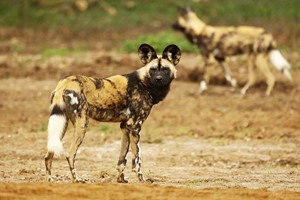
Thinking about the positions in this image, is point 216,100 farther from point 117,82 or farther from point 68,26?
point 68,26

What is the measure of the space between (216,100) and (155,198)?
26.1 feet

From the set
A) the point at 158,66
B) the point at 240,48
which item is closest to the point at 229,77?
the point at 240,48

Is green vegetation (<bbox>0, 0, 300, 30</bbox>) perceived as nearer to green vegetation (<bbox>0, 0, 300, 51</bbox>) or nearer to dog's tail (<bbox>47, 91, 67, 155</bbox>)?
green vegetation (<bbox>0, 0, 300, 51</bbox>)

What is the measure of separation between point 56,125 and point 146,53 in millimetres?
1113

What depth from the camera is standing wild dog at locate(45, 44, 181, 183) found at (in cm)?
692

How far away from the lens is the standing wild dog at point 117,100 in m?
6.92

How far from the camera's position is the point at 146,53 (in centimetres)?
754

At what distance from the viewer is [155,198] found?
5.68 meters

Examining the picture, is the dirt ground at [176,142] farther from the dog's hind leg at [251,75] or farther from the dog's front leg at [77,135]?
the dog's front leg at [77,135]

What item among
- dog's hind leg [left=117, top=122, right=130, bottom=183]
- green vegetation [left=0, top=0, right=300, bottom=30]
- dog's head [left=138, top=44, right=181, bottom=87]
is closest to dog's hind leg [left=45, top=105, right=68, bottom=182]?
dog's hind leg [left=117, top=122, right=130, bottom=183]

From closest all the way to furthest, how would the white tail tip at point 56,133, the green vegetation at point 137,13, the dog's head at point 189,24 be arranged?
the white tail tip at point 56,133 → the dog's head at point 189,24 → the green vegetation at point 137,13

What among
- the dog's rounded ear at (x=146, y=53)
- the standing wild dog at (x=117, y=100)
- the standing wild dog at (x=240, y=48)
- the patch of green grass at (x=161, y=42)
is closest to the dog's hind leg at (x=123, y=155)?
the standing wild dog at (x=117, y=100)

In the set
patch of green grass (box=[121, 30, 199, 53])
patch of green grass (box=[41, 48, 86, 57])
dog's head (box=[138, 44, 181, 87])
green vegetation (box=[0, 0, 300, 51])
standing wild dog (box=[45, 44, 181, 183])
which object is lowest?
standing wild dog (box=[45, 44, 181, 183])

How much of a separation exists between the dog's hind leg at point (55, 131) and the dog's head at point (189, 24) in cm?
828
